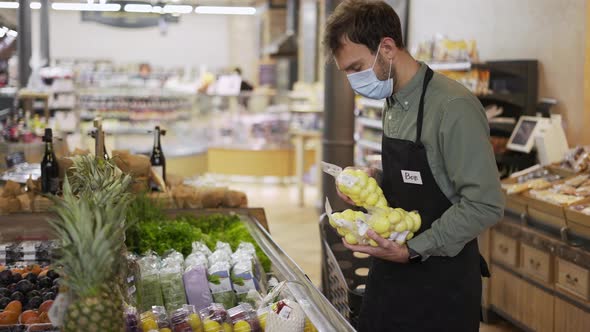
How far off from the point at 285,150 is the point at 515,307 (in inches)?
315

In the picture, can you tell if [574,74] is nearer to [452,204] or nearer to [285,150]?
[452,204]

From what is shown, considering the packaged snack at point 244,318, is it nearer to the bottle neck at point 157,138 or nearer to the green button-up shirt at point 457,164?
the green button-up shirt at point 457,164

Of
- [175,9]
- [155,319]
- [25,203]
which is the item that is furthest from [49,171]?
[175,9]

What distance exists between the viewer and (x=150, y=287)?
291cm

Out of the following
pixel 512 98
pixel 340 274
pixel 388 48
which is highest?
pixel 388 48

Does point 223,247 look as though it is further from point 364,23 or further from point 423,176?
point 364,23

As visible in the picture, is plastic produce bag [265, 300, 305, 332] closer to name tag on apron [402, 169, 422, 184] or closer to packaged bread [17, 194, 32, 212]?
name tag on apron [402, 169, 422, 184]

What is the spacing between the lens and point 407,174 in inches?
102

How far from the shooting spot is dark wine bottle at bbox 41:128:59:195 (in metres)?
4.23

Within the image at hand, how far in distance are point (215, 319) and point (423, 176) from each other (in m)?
0.81

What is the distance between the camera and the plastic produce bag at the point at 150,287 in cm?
285

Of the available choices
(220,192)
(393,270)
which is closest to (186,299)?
(393,270)

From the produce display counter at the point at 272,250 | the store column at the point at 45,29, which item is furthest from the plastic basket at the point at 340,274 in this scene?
the store column at the point at 45,29

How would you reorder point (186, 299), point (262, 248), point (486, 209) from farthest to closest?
point (262, 248) < point (186, 299) < point (486, 209)
